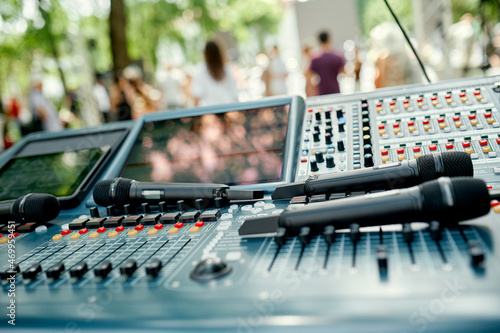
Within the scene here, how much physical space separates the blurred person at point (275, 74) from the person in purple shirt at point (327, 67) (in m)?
2.36

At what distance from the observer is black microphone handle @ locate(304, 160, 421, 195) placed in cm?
125

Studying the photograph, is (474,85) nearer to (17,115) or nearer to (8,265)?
(8,265)

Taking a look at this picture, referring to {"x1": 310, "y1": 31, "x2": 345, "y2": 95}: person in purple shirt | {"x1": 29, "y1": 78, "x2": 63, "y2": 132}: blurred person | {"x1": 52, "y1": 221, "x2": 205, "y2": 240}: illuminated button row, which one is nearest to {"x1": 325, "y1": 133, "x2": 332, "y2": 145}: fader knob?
{"x1": 52, "y1": 221, "x2": 205, "y2": 240}: illuminated button row

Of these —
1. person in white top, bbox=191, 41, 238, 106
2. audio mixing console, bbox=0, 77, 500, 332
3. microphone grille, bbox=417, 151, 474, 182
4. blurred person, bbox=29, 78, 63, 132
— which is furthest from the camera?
blurred person, bbox=29, 78, 63, 132

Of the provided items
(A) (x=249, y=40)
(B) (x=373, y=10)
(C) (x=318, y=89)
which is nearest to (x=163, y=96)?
(C) (x=318, y=89)

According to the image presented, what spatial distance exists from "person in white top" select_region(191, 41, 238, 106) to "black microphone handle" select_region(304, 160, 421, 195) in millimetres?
3769

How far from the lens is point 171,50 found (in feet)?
61.3

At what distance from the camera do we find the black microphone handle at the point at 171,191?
4.91ft

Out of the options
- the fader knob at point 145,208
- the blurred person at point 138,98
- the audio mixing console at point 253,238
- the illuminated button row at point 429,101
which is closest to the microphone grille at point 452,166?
the audio mixing console at point 253,238

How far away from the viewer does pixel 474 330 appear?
0.66 meters

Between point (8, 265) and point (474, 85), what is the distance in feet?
6.05

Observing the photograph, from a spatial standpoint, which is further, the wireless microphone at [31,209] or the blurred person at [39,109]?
the blurred person at [39,109]

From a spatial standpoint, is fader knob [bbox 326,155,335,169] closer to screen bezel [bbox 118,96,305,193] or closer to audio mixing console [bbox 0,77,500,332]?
audio mixing console [bbox 0,77,500,332]

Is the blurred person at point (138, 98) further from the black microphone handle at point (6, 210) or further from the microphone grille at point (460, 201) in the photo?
the microphone grille at point (460, 201)
